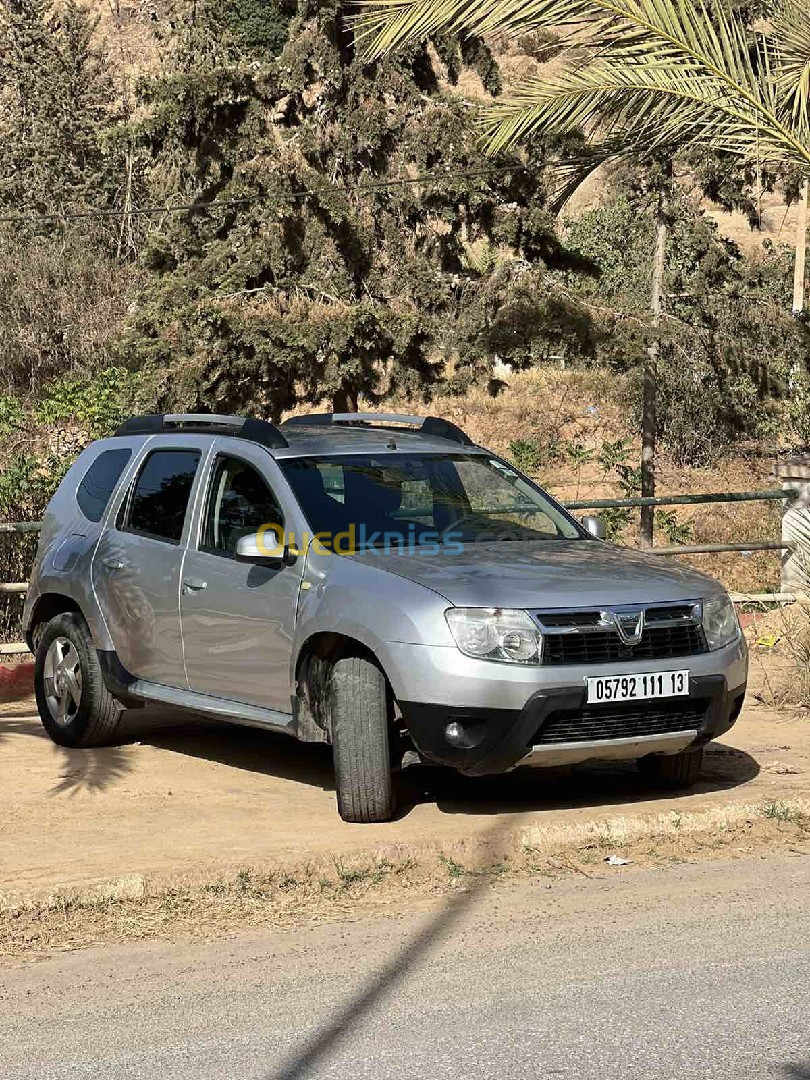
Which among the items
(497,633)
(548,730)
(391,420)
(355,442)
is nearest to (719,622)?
(548,730)

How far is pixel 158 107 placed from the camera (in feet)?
97.3

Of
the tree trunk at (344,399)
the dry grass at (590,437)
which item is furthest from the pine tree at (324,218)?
the dry grass at (590,437)

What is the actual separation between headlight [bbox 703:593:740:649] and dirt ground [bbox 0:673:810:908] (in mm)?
784

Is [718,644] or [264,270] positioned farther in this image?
[264,270]

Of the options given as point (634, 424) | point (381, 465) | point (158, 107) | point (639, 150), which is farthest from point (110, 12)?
point (381, 465)

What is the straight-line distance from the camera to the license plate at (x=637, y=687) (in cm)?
685

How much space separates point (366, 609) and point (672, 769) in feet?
6.40

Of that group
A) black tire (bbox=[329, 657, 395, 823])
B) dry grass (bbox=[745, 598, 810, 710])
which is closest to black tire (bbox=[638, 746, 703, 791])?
black tire (bbox=[329, 657, 395, 823])

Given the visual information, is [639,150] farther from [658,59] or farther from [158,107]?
[158,107]

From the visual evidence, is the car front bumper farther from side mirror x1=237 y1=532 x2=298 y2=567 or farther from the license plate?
side mirror x1=237 y1=532 x2=298 y2=567

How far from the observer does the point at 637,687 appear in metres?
6.96

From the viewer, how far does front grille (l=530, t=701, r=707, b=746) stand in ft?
22.5

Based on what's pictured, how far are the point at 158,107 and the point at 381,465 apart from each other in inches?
914

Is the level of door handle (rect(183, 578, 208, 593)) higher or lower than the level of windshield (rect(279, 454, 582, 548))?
lower
